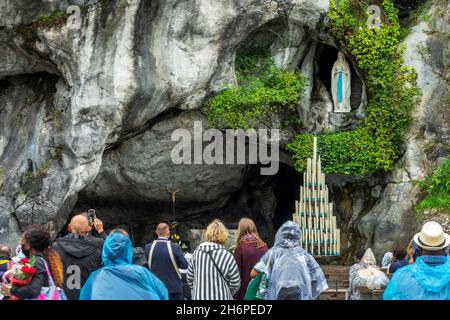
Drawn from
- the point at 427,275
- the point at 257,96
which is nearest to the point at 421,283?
the point at 427,275

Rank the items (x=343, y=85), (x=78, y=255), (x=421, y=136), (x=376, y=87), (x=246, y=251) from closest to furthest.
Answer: (x=78, y=255), (x=246, y=251), (x=421, y=136), (x=376, y=87), (x=343, y=85)

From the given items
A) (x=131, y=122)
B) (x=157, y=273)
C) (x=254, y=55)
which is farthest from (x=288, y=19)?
(x=157, y=273)

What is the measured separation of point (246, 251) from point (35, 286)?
321 centimetres

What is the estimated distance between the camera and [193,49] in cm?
1700

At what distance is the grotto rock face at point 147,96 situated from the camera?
16375 mm

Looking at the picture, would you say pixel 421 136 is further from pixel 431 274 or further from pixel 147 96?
pixel 431 274

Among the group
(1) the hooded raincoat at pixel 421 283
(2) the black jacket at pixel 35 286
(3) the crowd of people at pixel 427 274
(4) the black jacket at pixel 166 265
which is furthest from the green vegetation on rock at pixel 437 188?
(2) the black jacket at pixel 35 286

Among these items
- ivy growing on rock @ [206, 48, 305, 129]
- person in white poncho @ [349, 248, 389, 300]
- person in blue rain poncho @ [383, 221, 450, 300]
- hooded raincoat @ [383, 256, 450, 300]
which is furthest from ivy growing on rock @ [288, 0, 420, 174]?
hooded raincoat @ [383, 256, 450, 300]

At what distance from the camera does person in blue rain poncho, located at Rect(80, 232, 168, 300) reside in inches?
268

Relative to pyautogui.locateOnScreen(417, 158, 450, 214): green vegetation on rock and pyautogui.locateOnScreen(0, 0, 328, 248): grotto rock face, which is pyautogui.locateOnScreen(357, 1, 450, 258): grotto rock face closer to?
pyautogui.locateOnScreen(417, 158, 450, 214): green vegetation on rock

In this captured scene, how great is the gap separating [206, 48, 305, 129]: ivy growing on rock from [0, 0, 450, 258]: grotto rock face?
24cm

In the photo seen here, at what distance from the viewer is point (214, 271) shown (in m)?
8.71

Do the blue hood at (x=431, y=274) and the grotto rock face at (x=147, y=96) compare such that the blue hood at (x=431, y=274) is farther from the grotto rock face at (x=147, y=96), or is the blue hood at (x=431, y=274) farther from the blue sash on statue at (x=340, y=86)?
the blue sash on statue at (x=340, y=86)

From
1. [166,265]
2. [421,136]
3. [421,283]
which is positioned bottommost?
[166,265]
